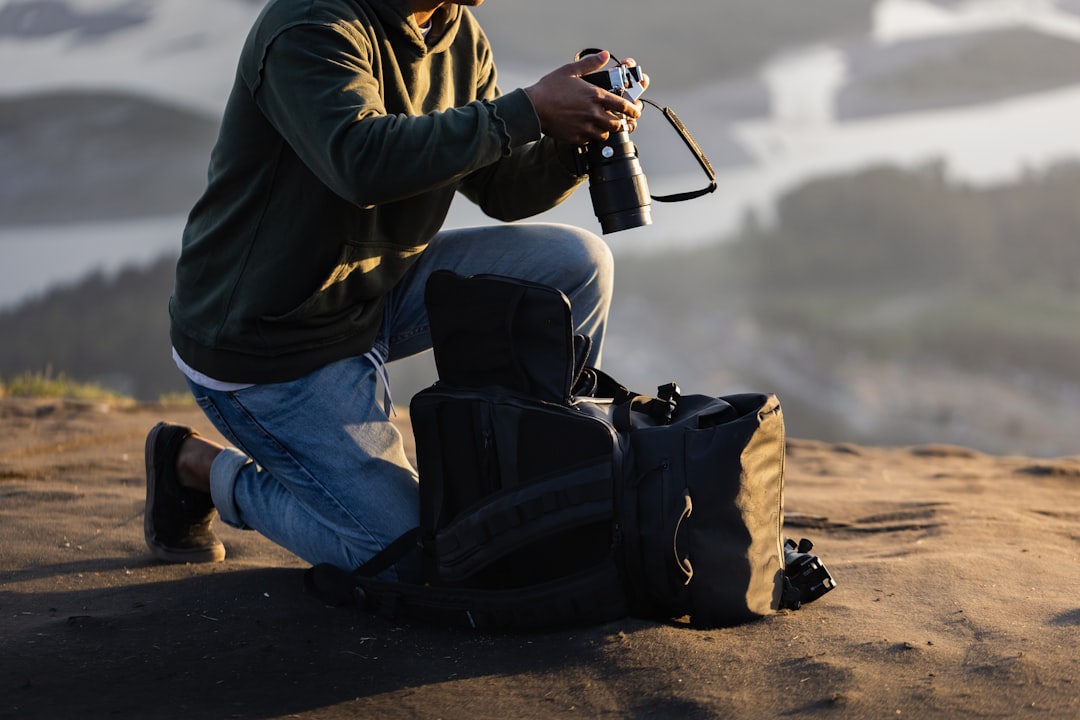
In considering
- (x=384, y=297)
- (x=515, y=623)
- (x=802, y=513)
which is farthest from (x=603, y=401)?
(x=802, y=513)

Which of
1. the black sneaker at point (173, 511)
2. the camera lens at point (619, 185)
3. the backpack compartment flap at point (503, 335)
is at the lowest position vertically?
the black sneaker at point (173, 511)

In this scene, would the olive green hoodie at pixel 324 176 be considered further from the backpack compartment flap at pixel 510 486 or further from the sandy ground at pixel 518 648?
the sandy ground at pixel 518 648

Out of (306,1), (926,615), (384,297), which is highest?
(306,1)

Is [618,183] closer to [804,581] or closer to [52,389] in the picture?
[804,581]

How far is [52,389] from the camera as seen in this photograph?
5215mm

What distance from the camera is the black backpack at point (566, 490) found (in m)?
1.96

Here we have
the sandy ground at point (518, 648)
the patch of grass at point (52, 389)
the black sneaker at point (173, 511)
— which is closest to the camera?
the sandy ground at point (518, 648)

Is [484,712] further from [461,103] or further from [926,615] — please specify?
[461,103]

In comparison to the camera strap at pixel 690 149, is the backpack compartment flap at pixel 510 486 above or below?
below

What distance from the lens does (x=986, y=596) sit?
2.26 m

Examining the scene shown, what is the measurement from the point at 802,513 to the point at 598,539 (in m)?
1.37

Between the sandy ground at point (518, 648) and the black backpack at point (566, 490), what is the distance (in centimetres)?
6

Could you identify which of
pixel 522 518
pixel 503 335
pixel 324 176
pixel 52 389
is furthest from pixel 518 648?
pixel 52 389

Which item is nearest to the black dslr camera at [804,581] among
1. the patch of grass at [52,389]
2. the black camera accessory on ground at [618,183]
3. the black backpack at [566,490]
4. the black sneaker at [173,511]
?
the black backpack at [566,490]
